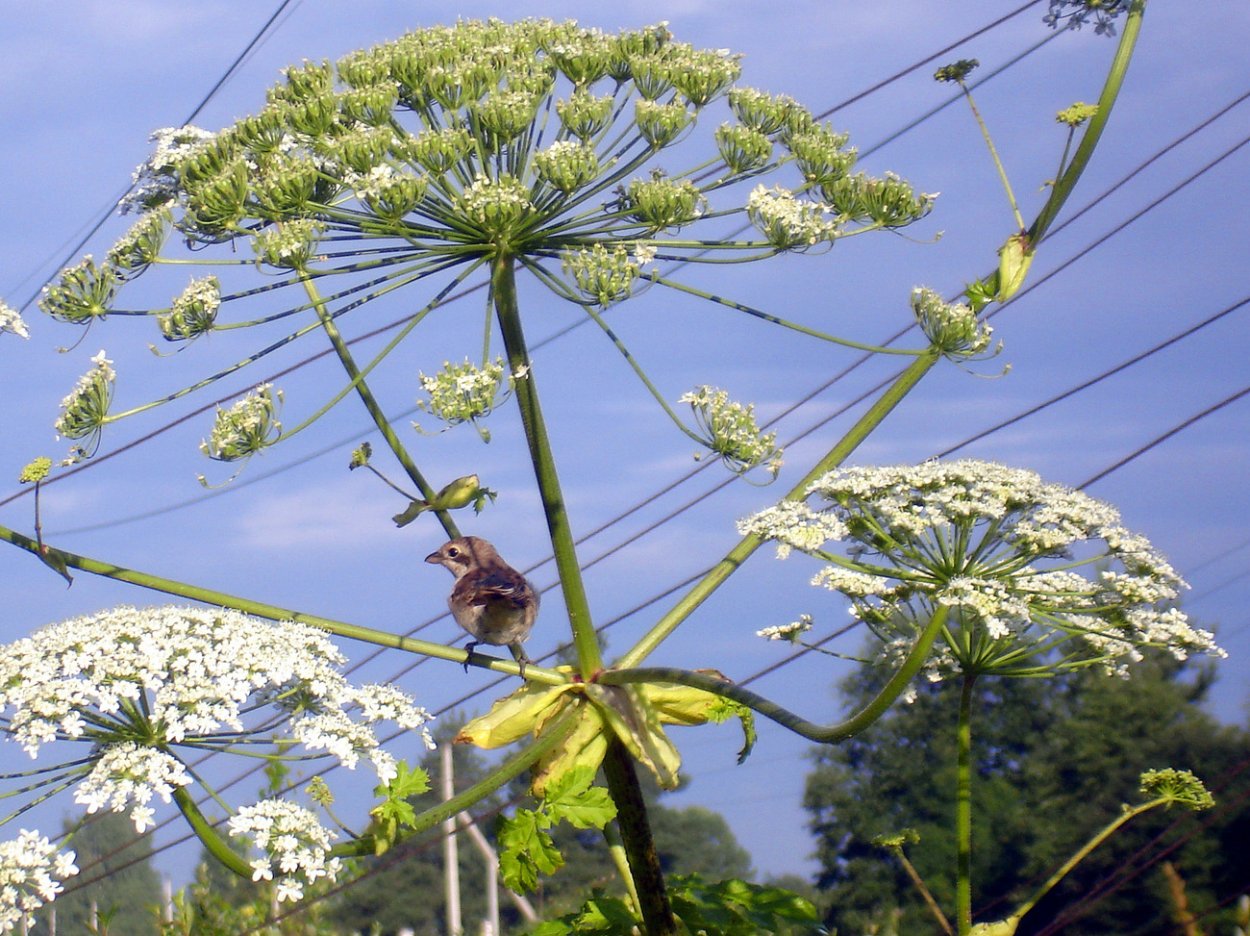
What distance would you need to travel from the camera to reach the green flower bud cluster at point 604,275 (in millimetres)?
4168

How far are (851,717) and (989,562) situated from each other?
4.49 feet

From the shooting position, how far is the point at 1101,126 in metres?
4.38

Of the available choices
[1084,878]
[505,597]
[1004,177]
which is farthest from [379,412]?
[1084,878]

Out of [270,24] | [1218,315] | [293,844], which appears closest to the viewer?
[293,844]

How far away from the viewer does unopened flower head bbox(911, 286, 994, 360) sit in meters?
4.36

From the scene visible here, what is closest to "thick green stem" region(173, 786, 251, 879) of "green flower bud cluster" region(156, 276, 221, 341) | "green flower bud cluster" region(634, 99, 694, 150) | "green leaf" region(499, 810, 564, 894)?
"green leaf" region(499, 810, 564, 894)

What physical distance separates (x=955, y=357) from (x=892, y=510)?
623 millimetres

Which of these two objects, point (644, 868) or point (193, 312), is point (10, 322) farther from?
point (644, 868)

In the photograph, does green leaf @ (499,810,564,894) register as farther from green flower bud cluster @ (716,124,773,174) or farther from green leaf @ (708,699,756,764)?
green flower bud cluster @ (716,124,773,174)

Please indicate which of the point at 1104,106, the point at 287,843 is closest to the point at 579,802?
Result: the point at 287,843

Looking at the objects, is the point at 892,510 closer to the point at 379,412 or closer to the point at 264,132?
the point at 379,412

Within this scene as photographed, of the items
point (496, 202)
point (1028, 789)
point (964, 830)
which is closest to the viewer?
point (964, 830)

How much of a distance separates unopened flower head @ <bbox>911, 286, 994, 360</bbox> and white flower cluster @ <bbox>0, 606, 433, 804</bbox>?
7.13 ft

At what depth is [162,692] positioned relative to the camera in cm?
361
